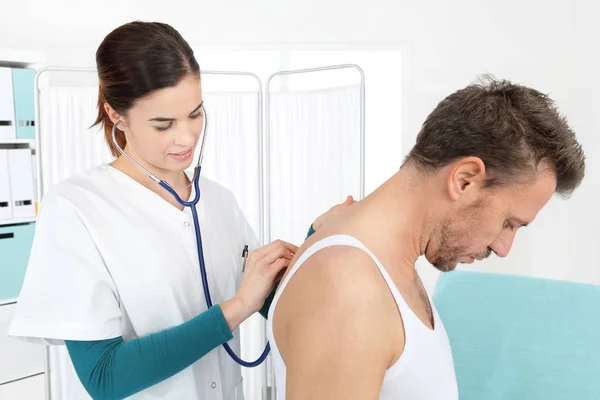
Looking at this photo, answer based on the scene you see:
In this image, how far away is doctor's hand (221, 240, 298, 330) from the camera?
1009 mm

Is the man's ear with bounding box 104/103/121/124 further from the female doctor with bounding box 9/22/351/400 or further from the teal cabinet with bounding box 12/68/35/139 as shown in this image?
the teal cabinet with bounding box 12/68/35/139

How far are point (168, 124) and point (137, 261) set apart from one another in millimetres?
253

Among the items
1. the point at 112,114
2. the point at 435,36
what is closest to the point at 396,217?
the point at 112,114

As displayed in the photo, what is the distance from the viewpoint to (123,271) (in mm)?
1045

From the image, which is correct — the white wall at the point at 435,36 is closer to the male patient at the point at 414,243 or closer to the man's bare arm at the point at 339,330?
the male patient at the point at 414,243

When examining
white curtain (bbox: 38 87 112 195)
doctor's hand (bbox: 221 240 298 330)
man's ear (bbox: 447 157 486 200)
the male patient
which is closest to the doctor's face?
doctor's hand (bbox: 221 240 298 330)

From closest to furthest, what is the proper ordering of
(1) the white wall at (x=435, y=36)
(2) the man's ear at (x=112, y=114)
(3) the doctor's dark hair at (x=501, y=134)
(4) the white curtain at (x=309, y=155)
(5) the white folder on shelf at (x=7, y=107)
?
(3) the doctor's dark hair at (x=501, y=134), (2) the man's ear at (x=112, y=114), (4) the white curtain at (x=309, y=155), (5) the white folder on shelf at (x=7, y=107), (1) the white wall at (x=435, y=36)

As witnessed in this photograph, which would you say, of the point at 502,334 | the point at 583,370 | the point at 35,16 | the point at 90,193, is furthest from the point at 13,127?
the point at 583,370

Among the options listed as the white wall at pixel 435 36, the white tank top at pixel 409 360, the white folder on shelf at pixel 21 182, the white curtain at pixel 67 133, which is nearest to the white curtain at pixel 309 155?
the white curtain at pixel 67 133

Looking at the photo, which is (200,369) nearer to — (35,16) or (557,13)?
(35,16)

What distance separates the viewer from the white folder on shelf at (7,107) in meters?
2.42

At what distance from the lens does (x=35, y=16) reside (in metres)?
2.90

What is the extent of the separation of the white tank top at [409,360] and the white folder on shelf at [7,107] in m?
2.08

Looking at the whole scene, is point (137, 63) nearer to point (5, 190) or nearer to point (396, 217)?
point (396, 217)
